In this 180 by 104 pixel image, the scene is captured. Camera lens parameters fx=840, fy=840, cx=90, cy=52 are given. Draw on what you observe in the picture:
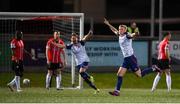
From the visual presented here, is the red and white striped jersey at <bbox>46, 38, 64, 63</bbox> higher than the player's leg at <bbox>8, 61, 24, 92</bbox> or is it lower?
higher

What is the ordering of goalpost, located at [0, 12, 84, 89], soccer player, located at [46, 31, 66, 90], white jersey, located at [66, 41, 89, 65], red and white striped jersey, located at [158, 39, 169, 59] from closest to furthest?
1. white jersey, located at [66, 41, 89, 65]
2. red and white striped jersey, located at [158, 39, 169, 59]
3. soccer player, located at [46, 31, 66, 90]
4. goalpost, located at [0, 12, 84, 89]

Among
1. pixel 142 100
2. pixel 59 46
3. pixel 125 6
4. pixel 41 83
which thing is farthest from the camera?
pixel 125 6

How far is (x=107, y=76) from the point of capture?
3466 cm

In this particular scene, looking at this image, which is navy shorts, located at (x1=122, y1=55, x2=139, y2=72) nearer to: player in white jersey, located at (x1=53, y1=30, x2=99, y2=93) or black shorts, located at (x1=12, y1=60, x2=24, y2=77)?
player in white jersey, located at (x1=53, y1=30, x2=99, y2=93)

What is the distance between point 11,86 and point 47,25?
5.76 meters

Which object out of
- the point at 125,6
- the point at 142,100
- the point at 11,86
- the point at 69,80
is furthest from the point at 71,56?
the point at 125,6

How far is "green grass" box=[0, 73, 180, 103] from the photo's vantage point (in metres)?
21.9

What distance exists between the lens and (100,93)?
2597 cm

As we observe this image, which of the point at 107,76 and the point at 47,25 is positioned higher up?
the point at 47,25

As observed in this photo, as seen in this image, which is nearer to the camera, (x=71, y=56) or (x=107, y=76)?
(x=71, y=56)

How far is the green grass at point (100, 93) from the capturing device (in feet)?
71.8

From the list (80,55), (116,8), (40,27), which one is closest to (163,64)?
(80,55)

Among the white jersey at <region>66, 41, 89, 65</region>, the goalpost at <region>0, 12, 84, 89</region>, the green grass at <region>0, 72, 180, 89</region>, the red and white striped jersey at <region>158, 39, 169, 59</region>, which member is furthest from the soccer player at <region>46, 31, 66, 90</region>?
the red and white striped jersey at <region>158, 39, 169, 59</region>

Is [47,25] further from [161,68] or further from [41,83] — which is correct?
[161,68]
